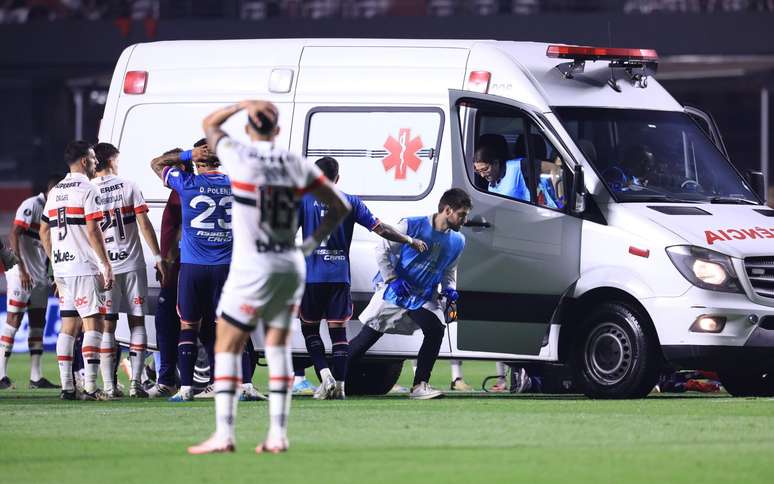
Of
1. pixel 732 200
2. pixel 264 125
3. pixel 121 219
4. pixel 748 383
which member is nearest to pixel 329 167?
pixel 121 219

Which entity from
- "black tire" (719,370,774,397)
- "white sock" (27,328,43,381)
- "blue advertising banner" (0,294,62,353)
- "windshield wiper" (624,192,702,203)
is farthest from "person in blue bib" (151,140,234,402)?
"blue advertising banner" (0,294,62,353)

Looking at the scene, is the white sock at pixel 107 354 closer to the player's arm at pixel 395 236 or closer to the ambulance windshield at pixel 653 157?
the player's arm at pixel 395 236

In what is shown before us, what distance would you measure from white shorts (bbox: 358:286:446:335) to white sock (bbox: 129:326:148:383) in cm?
189

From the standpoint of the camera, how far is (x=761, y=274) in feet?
42.6

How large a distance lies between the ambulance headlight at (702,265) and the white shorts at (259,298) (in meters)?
4.43

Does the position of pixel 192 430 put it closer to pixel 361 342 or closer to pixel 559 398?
pixel 361 342

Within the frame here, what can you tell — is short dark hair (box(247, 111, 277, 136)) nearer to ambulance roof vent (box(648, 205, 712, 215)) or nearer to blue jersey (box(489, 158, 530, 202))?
blue jersey (box(489, 158, 530, 202))

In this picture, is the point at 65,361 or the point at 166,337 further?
the point at 166,337

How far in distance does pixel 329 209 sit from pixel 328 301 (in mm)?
3999

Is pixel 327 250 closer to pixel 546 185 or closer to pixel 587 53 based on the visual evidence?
pixel 546 185

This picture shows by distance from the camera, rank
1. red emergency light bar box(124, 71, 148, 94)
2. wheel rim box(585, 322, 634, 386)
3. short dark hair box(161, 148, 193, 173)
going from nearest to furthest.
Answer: wheel rim box(585, 322, 634, 386), short dark hair box(161, 148, 193, 173), red emergency light bar box(124, 71, 148, 94)

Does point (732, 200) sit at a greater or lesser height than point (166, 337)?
greater

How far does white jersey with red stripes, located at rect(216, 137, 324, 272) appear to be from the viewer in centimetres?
919

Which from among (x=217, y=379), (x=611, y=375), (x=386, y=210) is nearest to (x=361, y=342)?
(x=386, y=210)
